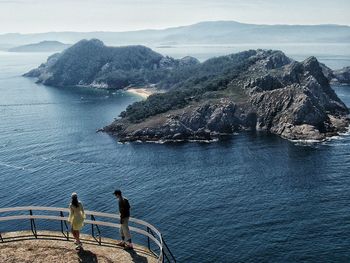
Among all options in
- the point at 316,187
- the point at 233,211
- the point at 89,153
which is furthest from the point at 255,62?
the point at 233,211

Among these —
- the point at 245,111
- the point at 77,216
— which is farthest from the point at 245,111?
the point at 77,216

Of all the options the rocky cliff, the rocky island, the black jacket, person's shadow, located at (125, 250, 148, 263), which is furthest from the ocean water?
the black jacket

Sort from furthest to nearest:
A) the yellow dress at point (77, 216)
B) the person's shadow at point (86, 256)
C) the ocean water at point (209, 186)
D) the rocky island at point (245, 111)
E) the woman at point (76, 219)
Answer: the rocky island at point (245, 111) < the ocean water at point (209, 186) < the yellow dress at point (77, 216) < the woman at point (76, 219) < the person's shadow at point (86, 256)

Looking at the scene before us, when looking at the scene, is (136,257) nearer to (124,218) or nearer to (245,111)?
(124,218)

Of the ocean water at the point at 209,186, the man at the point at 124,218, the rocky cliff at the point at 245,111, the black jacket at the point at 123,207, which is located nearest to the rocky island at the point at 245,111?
the rocky cliff at the point at 245,111

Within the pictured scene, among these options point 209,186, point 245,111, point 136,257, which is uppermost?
point 136,257

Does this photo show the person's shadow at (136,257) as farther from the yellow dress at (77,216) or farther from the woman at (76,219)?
the yellow dress at (77,216)
